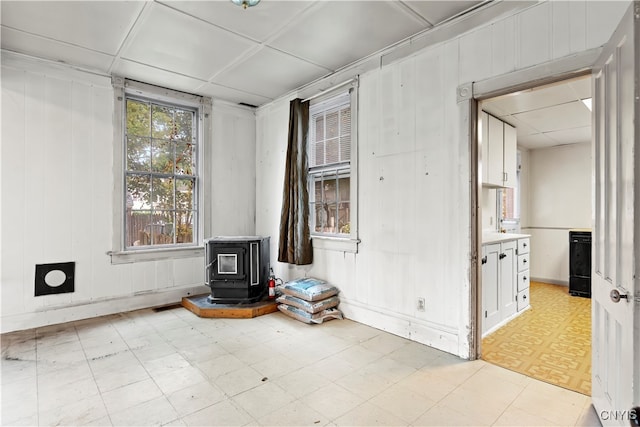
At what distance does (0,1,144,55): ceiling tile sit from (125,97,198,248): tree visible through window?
1099 millimetres

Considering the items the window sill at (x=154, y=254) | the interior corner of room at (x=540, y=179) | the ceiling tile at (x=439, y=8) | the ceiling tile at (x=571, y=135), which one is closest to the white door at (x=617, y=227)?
the ceiling tile at (x=439, y=8)

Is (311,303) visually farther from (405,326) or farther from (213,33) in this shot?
(213,33)

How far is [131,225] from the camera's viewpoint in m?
4.00

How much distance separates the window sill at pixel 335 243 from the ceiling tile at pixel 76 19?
8.92 ft

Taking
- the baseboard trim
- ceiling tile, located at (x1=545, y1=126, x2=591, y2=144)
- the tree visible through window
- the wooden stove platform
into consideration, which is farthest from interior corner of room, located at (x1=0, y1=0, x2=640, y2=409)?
the baseboard trim

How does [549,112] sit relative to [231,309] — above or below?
above

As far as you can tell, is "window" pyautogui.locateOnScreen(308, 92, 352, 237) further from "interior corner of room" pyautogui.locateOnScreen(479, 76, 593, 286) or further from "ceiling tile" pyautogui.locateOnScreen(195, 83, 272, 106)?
"interior corner of room" pyautogui.locateOnScreen(479, 76, 593, 286)

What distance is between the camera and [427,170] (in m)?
2.91

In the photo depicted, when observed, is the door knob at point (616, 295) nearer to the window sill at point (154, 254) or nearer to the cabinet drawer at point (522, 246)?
the cabinet drawer at point (522, 246)

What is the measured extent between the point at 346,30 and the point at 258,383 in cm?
284

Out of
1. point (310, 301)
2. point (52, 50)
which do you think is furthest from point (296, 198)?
point (52, 50)

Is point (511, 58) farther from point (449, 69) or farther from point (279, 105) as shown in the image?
point (279, 105)

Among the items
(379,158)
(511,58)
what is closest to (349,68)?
(379,158)

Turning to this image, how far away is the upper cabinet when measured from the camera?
416 cm
